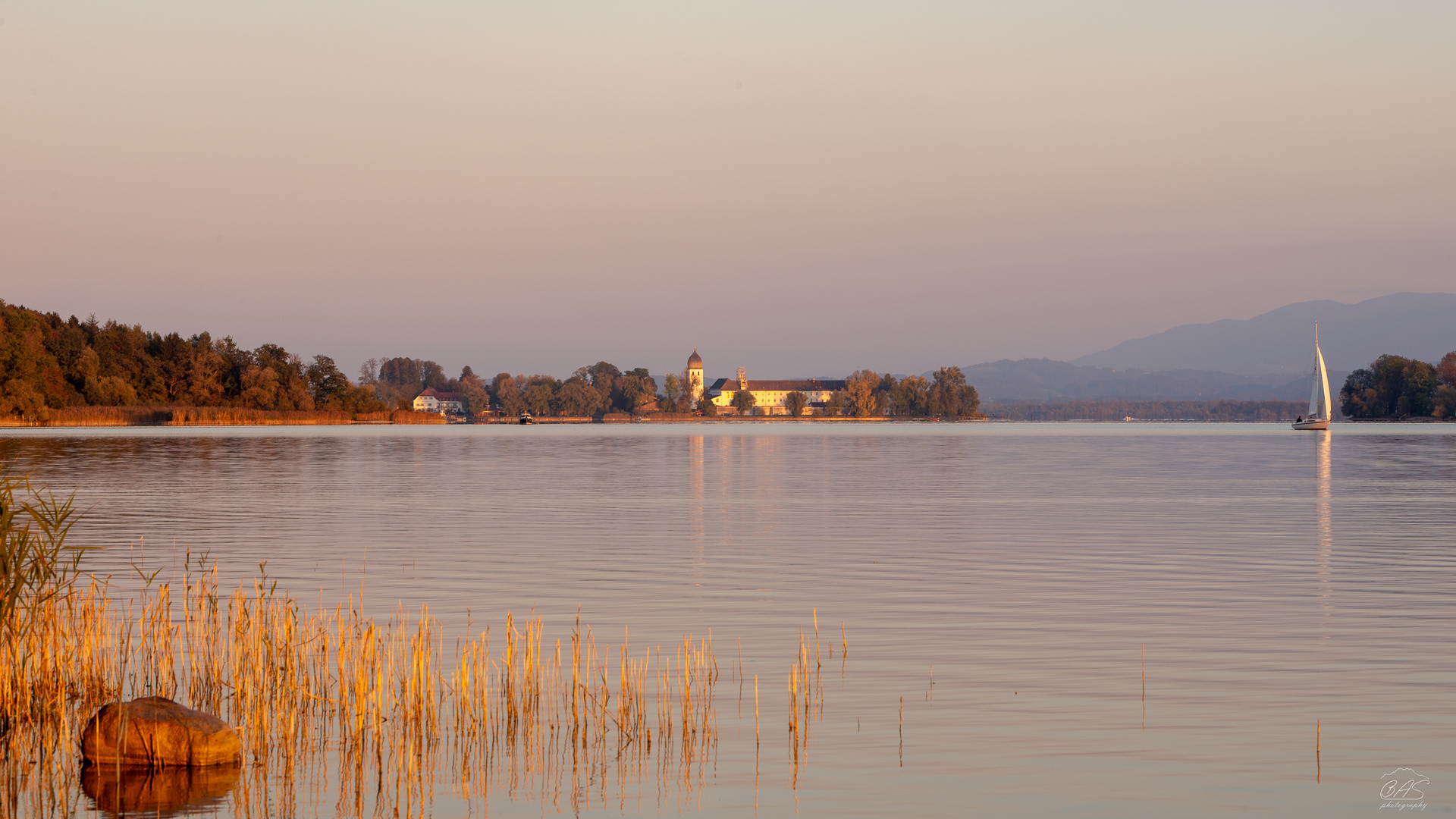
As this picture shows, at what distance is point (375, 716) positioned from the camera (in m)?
11.5

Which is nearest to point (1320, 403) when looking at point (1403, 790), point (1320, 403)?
point (1320, 403)

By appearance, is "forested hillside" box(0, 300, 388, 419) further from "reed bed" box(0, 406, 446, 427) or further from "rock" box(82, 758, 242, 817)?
"rock" box(82, 758, 242, 817)

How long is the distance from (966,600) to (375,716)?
1179 cm

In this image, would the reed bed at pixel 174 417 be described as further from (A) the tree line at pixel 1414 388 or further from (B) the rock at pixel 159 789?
(A) the tree line at pixel 1414 388

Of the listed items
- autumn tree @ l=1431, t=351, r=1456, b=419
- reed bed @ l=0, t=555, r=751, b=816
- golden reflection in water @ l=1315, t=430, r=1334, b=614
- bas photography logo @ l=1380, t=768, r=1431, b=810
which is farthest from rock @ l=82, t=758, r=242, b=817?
autumn tree @ l=1431, t=351, r=1456, b=419

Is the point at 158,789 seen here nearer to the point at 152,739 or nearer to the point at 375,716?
the point at 152,739

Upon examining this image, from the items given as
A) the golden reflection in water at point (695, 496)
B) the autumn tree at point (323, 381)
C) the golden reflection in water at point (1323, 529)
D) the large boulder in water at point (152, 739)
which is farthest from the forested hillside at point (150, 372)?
the large boulder in water at point (152, 739)

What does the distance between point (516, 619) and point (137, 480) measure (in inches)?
1547

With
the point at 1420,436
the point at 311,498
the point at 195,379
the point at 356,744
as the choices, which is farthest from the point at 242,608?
the point at 195,379

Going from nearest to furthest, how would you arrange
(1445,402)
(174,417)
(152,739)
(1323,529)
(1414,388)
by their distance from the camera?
(152,739)
(1323,529)
(174,417)
(1445,402)
(1414,388)

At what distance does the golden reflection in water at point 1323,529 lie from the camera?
855 inches

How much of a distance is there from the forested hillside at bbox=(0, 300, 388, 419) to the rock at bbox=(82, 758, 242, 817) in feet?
433

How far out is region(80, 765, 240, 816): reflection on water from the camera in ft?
33.6

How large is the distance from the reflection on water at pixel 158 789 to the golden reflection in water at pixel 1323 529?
14.0 meters
